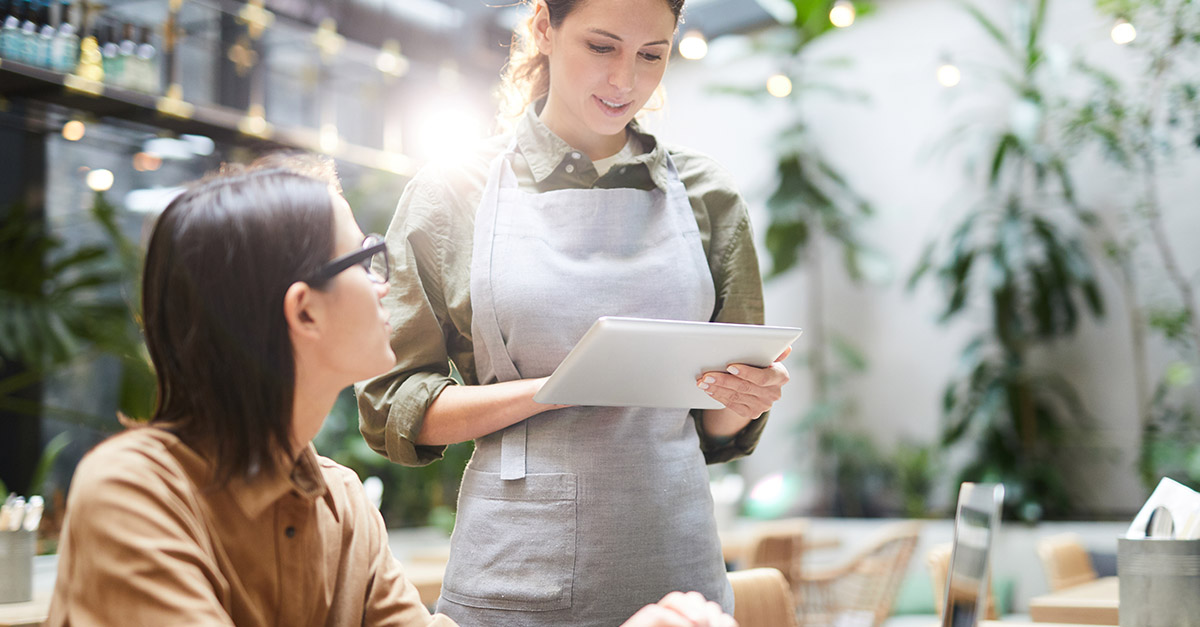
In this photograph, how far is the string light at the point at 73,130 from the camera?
4509mm

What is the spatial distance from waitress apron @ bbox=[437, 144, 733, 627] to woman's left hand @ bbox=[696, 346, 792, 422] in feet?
0.47

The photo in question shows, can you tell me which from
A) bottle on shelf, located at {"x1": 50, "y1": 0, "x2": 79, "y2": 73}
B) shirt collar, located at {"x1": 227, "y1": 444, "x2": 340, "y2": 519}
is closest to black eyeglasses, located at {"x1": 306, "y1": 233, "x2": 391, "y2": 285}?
shirt collar, located at {"x1": 227, "y1": 444, "x2": 340, "y2": 519}

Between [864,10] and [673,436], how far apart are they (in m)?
5.39

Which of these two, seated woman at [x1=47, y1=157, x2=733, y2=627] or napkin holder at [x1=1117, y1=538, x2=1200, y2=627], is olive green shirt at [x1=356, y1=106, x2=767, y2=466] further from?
napkin holder at [x1=1117, y1=538, x2=1200, y2=627]

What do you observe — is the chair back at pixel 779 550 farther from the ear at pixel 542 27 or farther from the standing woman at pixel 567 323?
the ear at pixel 542 27

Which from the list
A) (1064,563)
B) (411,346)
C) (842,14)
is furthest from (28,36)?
(842,14)

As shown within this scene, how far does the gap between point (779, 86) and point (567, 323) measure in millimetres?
5347

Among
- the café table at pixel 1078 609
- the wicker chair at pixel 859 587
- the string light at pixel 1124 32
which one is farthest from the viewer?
the string light at pixel 1124 32

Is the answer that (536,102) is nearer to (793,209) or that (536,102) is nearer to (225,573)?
(225,573)

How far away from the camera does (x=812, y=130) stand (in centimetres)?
725

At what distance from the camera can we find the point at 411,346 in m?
1.38

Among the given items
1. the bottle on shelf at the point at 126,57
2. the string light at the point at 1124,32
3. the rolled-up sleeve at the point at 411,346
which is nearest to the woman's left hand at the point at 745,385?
the rolled-up sleeve at the point at 411,346

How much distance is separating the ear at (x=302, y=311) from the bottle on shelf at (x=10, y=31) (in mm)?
3726

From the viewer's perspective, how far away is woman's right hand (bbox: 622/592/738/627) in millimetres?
980
